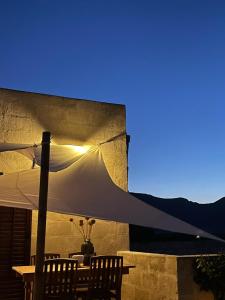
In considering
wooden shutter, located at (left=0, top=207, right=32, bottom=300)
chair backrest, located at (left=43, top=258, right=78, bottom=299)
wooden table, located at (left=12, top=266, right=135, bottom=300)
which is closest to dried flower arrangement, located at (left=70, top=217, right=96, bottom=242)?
wooden shutter, located at (left=0, top=207, right=32, bottom=300)

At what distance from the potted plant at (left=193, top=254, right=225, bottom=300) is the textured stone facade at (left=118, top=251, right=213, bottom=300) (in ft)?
0.29

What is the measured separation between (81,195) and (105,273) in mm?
1904

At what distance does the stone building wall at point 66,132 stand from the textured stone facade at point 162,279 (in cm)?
99

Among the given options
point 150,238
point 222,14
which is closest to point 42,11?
point 222,14

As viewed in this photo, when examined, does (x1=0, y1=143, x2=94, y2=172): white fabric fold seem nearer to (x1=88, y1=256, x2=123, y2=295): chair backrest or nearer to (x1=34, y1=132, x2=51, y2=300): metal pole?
(x1=34, y1=132, x2=51, y2=300): metal pole

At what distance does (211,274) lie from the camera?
5.52m

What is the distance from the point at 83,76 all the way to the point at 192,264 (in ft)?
28.2

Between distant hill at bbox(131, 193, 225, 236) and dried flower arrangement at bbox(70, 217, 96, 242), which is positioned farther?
distant hill at bbox(131, 193, 225, 236)

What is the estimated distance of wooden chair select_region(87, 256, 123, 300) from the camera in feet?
16.7

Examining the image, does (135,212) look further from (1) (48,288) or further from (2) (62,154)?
(1) (48,288)

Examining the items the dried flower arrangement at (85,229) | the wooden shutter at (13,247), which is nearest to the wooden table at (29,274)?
the wooden shutter at (13,247)

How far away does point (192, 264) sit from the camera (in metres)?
5.65

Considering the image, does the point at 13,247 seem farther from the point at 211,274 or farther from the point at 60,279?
the point at 211,274

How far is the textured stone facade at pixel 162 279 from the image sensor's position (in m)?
5.56
